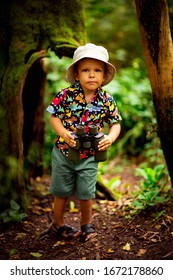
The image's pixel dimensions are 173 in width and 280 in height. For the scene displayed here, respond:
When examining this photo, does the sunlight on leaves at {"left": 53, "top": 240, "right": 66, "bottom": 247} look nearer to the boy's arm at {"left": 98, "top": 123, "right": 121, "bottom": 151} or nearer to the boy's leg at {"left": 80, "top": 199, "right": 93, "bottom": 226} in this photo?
the boy's leg at {"left": 80, "top": 199, "right": 93, "bottom": 226}

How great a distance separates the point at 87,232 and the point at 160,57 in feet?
6.01

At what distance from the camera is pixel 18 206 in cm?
432

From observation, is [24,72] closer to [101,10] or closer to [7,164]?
[7,164]

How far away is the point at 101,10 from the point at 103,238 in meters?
6.37

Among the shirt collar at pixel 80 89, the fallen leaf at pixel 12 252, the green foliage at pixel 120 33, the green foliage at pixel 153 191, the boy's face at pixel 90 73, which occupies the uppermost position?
the green foliage at pixel 120 33

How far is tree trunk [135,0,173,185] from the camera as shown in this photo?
356 centimetres

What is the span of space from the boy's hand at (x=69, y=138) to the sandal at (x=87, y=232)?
999 mm

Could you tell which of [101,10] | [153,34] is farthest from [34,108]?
[101,10]

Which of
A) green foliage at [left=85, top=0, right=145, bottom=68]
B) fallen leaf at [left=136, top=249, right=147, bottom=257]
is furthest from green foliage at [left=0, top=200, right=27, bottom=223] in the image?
green foliage at [left=85, top=0, right=145, bottom=68]

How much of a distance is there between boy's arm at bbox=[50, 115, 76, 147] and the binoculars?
0.04m

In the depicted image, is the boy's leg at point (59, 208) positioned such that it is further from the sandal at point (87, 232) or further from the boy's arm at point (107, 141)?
the boy's arm at point (107, 141)

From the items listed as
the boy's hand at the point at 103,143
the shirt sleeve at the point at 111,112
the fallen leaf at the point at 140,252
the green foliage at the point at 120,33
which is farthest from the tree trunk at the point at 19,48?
the green foliage at the point at 120,33

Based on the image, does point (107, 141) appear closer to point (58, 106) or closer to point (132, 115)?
point (58, 106)

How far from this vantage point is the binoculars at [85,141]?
3.42m
